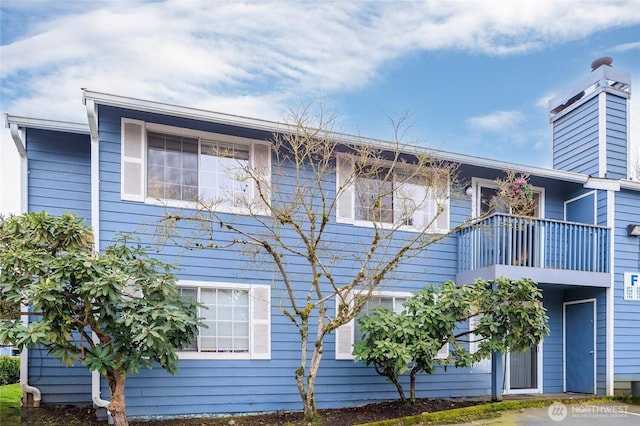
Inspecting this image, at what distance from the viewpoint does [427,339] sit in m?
7.09

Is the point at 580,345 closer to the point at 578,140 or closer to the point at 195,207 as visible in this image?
the point at 578,140

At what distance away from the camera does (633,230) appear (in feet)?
30.0

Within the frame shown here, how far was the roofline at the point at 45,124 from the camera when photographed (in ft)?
22.7

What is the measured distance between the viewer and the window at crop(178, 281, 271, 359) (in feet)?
23.8

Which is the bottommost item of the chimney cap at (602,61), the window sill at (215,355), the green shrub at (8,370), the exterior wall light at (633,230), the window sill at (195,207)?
the green shrub at (8,370)

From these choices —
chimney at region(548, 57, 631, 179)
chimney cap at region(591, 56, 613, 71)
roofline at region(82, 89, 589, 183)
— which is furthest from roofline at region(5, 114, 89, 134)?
chimney cap at region(591, 56, 613, 71)

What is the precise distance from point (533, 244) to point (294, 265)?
4314mm

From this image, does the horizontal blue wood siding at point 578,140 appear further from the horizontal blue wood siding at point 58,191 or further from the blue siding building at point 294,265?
the horizontal blue wood siding at point 58,191

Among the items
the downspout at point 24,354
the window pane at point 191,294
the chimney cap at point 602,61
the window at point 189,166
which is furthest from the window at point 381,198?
the chimney cap at point 602,61

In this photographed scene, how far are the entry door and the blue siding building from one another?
0.02 metres

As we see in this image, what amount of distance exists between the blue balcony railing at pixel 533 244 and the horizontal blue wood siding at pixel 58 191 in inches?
255

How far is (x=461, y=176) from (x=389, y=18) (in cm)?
378

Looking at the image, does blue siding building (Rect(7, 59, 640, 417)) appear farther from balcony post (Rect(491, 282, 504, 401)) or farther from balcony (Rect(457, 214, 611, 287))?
balcony post (Rect(491, 282, 504, 401))

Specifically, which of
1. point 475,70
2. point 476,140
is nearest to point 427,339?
point 475,70
